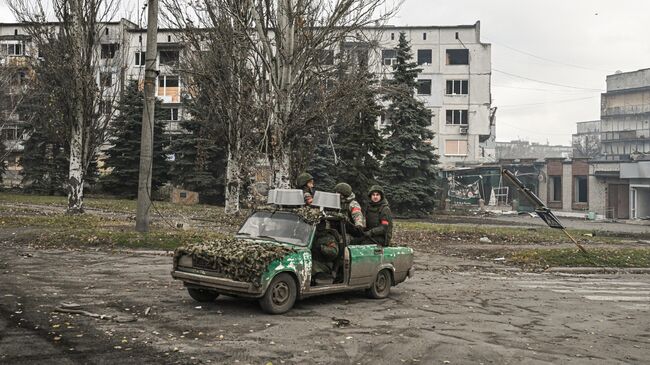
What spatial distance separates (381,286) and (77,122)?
16767mm

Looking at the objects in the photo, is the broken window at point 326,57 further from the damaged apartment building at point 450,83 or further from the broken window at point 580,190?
the broken window at point 580,190

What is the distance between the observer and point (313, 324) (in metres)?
8.16

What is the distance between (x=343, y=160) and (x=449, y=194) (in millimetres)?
23441

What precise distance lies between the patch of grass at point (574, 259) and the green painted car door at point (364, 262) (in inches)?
329

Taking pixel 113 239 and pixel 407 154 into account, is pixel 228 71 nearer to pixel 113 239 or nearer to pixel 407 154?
pixel 113 239

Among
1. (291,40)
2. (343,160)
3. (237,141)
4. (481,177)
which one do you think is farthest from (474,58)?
(291,40)

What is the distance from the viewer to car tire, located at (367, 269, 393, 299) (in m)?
10.6

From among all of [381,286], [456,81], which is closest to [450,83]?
[456,81]

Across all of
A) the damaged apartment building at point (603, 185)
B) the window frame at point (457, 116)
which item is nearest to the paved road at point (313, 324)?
the damaged apartment building at point (603, 185)

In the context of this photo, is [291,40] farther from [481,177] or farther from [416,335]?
[481,177]

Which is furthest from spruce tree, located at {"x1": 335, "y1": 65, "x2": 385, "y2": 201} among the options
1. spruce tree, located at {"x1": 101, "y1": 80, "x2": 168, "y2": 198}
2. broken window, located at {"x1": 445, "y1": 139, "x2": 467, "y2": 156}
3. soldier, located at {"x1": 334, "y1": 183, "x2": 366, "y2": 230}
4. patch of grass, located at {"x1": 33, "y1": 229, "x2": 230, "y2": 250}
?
broken window, located at {"x1": 445, "y1": 139, "x2": 467, "y2": 156}

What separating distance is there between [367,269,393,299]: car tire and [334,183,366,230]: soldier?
3.14 ft

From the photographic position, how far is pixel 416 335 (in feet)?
25.7

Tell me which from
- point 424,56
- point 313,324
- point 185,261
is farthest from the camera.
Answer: point 424,56
